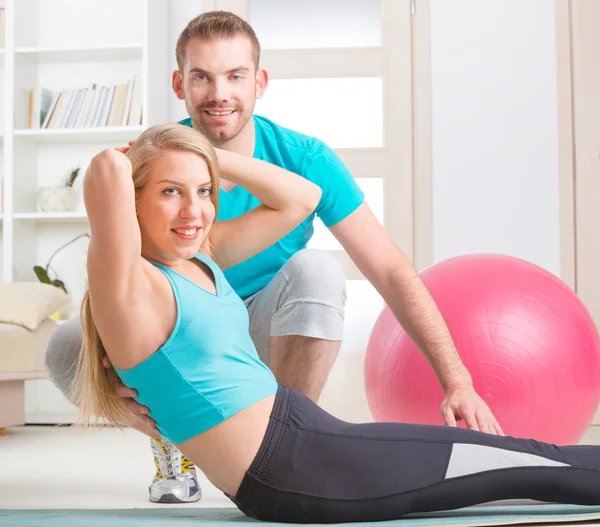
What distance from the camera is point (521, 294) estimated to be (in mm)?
1994

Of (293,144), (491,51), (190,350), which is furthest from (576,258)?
(190,350)

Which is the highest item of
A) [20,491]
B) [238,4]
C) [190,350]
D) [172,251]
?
[238,4]

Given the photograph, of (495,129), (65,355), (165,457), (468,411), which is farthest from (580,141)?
(65,355)

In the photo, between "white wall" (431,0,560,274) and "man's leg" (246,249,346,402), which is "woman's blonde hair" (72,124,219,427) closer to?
"man's leg" (246,249,346,402)

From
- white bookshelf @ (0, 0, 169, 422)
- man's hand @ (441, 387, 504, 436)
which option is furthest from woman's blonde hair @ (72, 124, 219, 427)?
white bookshelf @ (0, 0, 169, 422)

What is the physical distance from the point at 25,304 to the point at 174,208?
85.9 inches

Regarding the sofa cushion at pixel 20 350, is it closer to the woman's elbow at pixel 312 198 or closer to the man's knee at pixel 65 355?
the man's knee at pixel 65 355

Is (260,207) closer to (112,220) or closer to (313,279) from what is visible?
(313,279)

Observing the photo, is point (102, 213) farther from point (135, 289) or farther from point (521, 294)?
point (521, 294)

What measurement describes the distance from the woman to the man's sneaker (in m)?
0.46

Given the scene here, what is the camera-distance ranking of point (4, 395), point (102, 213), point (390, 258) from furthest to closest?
point (4, 395)
point (390, 258)
point (102, 213)

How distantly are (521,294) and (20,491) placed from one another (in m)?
1.30

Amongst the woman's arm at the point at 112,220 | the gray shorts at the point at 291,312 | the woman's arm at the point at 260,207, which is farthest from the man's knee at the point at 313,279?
the woman's arm at the point at 112,220

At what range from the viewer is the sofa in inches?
126
